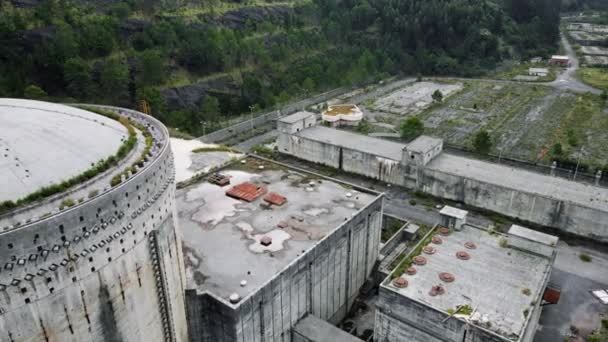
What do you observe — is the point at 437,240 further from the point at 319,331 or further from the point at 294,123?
the point at 294,123

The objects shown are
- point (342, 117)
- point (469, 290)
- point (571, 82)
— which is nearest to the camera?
point (469, 290)

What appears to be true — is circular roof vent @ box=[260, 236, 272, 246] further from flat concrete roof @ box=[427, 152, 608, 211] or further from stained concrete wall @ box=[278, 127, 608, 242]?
flat concrete roof @ box=[427, 152, 608, 211]

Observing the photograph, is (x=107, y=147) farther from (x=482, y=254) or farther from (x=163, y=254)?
(x=482, y=254)

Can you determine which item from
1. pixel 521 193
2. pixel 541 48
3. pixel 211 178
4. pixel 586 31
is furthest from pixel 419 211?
pixel 586 31

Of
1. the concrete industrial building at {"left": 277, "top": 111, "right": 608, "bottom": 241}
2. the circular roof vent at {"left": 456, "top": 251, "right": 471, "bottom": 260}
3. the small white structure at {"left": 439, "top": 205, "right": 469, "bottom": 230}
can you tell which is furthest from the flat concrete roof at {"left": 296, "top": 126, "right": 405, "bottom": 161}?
the circular roof vent at {"left": 456, "top": 251, "right": 471, "bottom": 260}

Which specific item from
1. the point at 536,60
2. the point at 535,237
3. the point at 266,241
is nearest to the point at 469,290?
the point at 535,237

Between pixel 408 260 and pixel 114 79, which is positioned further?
pixel 114 79
